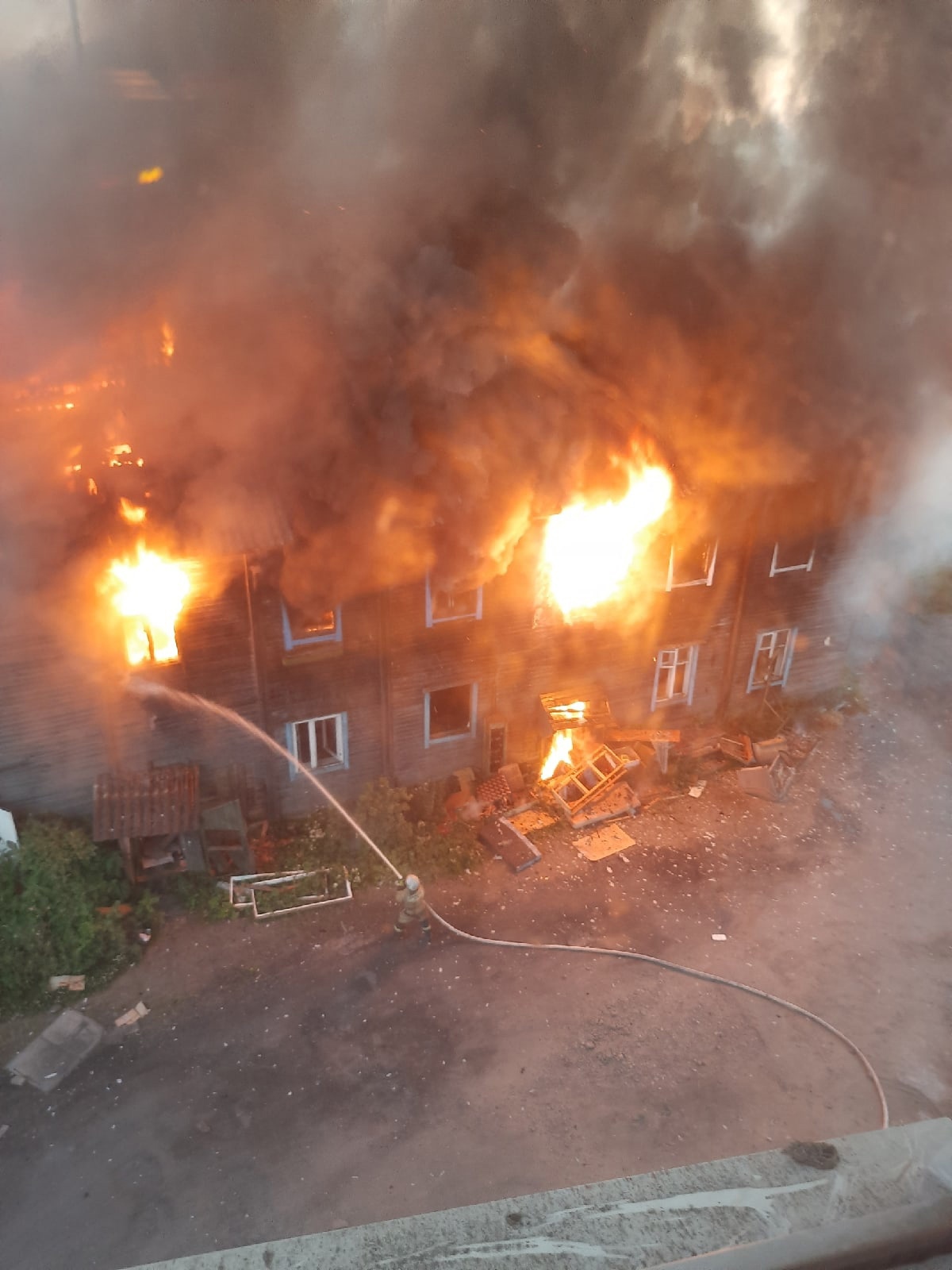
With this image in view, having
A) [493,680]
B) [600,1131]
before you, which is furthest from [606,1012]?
[493,680]

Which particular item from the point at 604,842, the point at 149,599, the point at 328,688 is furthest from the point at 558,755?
the point at 149,599

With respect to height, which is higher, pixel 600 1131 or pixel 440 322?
pixel 440 322

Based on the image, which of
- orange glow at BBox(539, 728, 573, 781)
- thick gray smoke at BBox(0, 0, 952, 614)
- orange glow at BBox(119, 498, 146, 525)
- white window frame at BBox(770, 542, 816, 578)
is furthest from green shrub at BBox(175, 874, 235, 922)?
white window frame at BBox(770, 542, 816, 578)

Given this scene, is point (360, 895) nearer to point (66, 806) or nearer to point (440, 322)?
point (66, 806)

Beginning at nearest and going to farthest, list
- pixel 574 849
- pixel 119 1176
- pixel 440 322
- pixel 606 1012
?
1. pixel 119 1176
2. pixel 606 1012
3. pixel 440 322
4. pixel 574 849

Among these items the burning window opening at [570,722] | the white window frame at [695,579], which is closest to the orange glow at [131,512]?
the burning window opening at [570,722]

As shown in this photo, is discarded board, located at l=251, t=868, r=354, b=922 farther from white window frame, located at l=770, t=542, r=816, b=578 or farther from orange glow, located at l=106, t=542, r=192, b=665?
white window frame, located at l=770, t=542, r=816, b=578

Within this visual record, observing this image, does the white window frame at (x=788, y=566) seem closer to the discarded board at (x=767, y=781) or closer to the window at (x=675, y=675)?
the window at (x=675, y=675)

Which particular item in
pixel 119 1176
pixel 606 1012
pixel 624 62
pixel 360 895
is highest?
pixel 624 62
